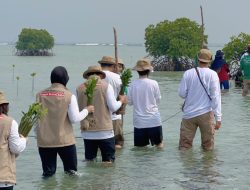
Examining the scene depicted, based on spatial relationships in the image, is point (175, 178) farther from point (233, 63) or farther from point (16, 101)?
point (233, 63)

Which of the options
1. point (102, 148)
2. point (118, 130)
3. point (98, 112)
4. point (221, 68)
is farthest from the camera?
point (221, 68)

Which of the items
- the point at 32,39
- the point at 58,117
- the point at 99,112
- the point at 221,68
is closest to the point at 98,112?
the point at 99,112

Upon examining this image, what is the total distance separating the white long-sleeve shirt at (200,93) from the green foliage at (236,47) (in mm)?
21301

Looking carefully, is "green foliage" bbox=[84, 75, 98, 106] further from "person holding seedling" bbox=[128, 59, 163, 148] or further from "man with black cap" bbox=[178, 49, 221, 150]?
"man with black cap" bbox=[178, 49, 221, 150]

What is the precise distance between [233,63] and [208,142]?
21.3 m

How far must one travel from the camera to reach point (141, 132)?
1070 centimetres

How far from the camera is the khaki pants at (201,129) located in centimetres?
1016

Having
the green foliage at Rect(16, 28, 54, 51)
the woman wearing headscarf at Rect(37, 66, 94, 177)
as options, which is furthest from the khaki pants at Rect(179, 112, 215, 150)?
the green foliage at Rect(16, 28, 54, 51)

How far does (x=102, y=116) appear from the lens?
9023 millimetres

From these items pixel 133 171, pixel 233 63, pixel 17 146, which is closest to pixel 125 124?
pixel 133 171

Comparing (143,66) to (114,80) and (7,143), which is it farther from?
(7,143)

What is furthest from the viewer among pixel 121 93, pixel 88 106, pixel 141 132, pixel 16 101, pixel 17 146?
pixel 16 101

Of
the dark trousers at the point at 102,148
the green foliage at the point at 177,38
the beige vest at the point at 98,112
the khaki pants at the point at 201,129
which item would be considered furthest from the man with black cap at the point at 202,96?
the green foliage at the point at 177,38

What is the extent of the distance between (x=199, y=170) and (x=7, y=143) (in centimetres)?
376
